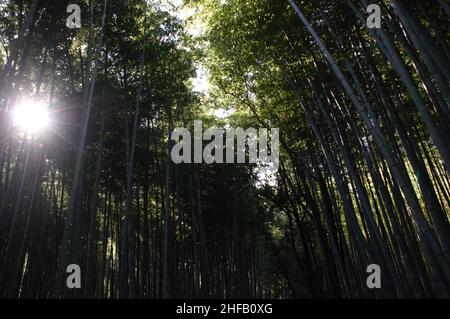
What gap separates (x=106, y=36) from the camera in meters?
6.57

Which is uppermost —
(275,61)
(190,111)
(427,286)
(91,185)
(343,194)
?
(190,111)

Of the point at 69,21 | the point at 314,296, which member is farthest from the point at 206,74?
the point at 314,296

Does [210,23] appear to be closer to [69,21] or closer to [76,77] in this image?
[69,21]

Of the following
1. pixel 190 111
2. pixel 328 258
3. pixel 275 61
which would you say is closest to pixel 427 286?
pixel 328 258

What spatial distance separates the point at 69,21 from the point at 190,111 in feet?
14.5

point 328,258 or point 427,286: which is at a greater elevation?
point 328,258

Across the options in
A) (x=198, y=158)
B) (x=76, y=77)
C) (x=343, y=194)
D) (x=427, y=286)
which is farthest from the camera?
(x=198, y=158)

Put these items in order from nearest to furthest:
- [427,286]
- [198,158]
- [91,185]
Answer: [427,286] < [91,185] < [198,158]

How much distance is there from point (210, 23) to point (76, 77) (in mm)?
3247

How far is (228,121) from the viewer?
995 centimetres

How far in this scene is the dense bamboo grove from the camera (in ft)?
13.7

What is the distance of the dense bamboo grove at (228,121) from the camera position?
4.18m

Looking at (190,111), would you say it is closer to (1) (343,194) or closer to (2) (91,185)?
(2) (91,185)

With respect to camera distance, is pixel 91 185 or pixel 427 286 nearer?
pixel 427 286
